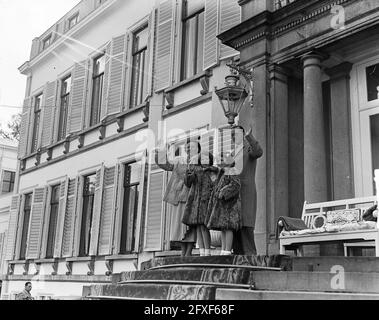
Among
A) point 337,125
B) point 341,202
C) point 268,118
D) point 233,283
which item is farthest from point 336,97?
point 233,283

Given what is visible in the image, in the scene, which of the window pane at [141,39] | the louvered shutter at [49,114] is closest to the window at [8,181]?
the louvered shutter at [49,114]

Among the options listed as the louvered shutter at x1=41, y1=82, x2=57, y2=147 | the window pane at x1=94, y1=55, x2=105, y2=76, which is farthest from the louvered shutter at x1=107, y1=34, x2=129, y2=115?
the louvered shutter at x1=41, y1=82, x2=57, y2=147

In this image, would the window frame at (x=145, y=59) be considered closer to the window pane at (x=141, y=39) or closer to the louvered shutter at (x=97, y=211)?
the window pane at (x=141, y=39)

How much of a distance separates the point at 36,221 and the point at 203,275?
7.23 metres

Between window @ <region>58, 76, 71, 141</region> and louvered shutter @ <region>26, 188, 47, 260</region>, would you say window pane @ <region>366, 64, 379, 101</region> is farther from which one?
louvered shutter @ <region>26, 188, 47, 260</region>

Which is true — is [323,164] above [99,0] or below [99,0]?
below

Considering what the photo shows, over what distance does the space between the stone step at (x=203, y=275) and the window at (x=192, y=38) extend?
14.7 ft

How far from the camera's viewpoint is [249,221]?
429cm

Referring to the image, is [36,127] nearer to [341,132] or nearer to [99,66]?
[99,66]

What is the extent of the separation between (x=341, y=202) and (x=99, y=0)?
19.8 feet

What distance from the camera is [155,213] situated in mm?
7883

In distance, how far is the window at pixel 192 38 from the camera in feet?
26.2

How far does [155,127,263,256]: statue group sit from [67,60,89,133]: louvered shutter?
5.58 metres
